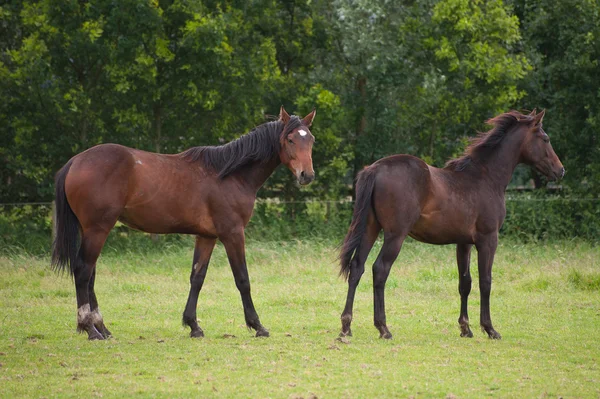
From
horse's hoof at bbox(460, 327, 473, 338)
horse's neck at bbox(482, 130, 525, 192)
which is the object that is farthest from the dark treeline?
horse's hoof at bbox(460, 327, 473, 338)

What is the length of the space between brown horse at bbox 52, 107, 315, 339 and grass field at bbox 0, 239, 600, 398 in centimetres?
78

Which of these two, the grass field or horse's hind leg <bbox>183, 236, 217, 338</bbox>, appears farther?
horse's hind leg <bbox>183, 236, 217, 338</bbox>

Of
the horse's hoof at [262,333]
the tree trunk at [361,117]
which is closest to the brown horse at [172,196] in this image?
the horse's hoof at [262,333]

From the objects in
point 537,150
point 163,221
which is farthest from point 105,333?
point 537,150

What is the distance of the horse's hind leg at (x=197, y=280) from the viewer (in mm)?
9477

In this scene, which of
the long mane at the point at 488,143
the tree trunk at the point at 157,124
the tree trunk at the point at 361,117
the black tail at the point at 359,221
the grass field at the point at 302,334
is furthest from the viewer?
the tree trunk at the point at 361,117

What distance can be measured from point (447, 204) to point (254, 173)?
2282 millimetres

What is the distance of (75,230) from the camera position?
9148mm

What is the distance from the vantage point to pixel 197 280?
965 centimetres

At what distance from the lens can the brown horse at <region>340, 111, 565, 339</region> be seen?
9164mm

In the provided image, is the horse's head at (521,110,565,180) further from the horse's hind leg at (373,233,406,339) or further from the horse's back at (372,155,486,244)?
the horse's hind leg at (373,233,406,339)

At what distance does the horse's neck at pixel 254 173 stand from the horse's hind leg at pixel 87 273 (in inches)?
68.1

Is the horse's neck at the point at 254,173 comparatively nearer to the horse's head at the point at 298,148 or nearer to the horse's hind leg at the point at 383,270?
the horse's head at the point at 298,148

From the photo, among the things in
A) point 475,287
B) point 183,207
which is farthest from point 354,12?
point 183,207
